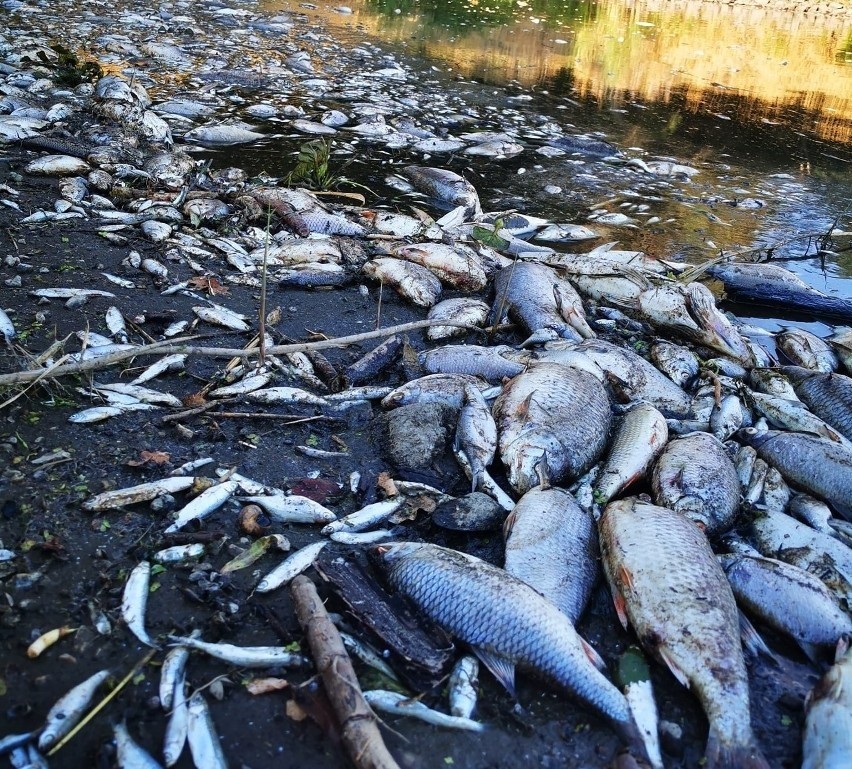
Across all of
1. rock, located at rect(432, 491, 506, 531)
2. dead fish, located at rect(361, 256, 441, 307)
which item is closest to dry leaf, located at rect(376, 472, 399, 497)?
rock, located at rect(432, 491, 506, 531)

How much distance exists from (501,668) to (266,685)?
0.82 m

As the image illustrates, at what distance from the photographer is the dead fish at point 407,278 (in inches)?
205

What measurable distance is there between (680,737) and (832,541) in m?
1.32

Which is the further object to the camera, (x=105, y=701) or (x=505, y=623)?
(x=505, y=623)

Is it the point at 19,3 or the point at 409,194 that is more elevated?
the point at 19,3

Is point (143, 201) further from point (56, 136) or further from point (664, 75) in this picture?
point (664, 75)

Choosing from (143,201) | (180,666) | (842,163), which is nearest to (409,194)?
(143,201)

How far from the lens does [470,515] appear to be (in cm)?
318

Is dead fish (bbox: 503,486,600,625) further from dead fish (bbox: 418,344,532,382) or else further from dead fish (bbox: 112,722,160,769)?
dead fish (bbox: 112,722,160,769)

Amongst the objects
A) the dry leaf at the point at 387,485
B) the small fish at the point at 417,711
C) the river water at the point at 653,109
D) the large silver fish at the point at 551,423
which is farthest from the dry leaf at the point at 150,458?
the river water at the point at 653,109

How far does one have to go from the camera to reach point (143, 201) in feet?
19.6

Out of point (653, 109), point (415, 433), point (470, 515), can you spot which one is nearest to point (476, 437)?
point (415, 433)

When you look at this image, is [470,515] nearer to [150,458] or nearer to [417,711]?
[417,711]

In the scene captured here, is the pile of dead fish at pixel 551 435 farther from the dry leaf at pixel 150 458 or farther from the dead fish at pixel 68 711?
the dry leaf at pixel 150 458
